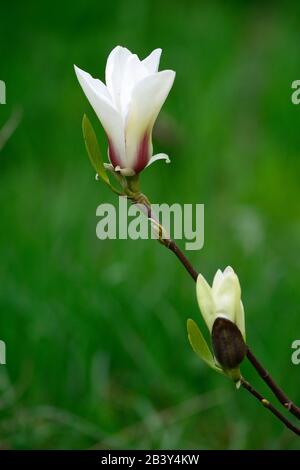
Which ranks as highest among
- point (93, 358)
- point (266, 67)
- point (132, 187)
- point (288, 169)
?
point (266, 67)

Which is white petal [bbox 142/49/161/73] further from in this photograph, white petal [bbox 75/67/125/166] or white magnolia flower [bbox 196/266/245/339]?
Result: white magnolia flower [bbox 196/266/245/339]

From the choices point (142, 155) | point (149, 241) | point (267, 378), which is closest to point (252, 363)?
point (267, 378)

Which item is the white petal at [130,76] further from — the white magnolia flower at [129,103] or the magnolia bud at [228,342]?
the magnolia bud at [228,342]

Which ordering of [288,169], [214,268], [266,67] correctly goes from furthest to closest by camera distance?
1. [266,67]
2. [288,169]
3. [214,268]

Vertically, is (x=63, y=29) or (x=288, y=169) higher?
(x=63, y=29)

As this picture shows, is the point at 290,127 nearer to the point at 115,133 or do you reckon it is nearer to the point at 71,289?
the point at 71,289

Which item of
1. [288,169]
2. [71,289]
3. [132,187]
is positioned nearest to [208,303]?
[132,187]

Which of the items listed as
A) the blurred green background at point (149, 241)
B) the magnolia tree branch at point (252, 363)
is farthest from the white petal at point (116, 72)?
the blurred green background at point (149, 241)

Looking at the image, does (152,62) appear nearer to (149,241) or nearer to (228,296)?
(228,296)

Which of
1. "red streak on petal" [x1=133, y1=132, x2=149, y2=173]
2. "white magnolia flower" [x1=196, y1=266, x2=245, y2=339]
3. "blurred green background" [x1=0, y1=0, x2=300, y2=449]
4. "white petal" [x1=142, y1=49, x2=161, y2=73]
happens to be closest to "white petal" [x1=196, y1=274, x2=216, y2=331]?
"white magnolia flower" [x1=196, y1=266, x2=245, y2=339]
